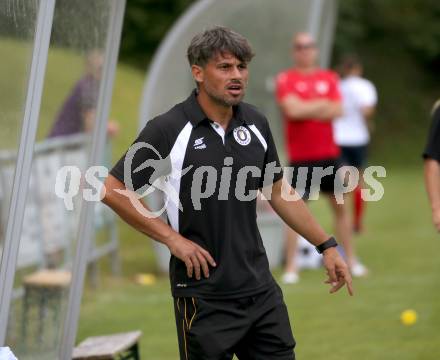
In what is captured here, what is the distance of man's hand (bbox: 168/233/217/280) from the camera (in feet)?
15.3

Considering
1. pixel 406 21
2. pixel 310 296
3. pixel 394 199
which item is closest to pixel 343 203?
pixel 310 296

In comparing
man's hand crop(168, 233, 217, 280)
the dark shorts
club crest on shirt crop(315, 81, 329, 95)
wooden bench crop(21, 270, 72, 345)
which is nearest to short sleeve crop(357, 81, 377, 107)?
the dark shorts

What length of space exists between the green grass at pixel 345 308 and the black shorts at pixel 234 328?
244 cm

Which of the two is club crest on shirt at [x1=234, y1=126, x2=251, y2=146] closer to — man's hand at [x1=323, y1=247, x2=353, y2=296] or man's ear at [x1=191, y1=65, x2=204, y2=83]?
man's ear at [x1=191, y1=65, x2=204, y2=83]

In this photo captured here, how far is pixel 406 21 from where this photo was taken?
38906mm

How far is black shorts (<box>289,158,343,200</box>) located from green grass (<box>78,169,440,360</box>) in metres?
0.93

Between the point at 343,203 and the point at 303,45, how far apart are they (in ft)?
5.35

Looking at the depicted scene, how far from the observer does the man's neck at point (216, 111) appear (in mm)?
4836

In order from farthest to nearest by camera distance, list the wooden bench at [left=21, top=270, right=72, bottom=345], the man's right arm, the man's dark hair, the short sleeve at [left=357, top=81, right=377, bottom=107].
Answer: the short sleeve at [left=357, top=81, right=377, bottom=107] < the wooden bench at [left=21, top=270, right=72, bottom=345] < the man's right arm < the man's dark hair

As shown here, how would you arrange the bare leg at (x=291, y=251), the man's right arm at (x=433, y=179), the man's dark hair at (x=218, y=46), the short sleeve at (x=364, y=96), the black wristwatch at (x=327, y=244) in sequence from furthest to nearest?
1. the short sleeve at (x=364, y=96)
2. the bare leg at (x=291, y=251)
3. the man's right arm at (x=433, y=179)
4. the black wristwatch at (x=327, y=244)
5. the man's dark hair at (x=218, y=46)

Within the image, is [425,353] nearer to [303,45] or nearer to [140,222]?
[140,222]

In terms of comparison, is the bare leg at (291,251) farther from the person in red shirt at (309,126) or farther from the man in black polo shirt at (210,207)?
the man in black polo shirt at (210,207)

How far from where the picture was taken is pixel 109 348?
618 centimetres

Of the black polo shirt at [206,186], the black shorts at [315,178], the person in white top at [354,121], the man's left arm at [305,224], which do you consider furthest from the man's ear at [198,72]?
the person in white top at [354,121]
